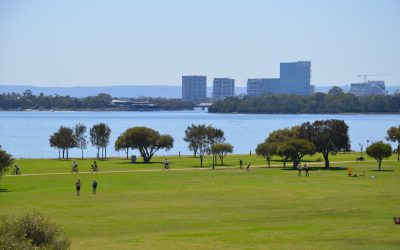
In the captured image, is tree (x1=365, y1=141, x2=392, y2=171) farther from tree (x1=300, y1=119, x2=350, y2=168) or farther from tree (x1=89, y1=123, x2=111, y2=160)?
tree (x1=89, y1=123, x2=111, y2=160)

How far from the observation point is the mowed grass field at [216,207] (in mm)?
40000

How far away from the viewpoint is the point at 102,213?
50.2 metres

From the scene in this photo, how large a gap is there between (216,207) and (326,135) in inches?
1812

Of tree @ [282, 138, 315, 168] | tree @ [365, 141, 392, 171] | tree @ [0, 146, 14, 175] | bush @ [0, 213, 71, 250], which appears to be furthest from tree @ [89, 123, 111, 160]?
bush @ [0, 213, 71, 250]

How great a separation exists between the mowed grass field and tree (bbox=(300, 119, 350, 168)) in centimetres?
905

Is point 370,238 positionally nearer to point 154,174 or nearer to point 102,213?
point 102,213

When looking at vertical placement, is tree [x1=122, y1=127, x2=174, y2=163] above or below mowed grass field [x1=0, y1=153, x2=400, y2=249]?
above

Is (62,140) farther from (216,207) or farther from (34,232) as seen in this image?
(34,232)

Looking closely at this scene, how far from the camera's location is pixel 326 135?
318 feet

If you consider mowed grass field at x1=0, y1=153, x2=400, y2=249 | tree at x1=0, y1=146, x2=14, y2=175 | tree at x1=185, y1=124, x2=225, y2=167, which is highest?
tree at x1=185, y1=124, x2=225, y2=167

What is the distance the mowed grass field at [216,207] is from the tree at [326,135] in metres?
9.05

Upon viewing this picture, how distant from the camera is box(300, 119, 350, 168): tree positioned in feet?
316

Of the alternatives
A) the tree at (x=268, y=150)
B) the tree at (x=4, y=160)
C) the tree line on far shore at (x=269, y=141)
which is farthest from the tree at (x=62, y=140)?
the tree at (x=4, y=160)

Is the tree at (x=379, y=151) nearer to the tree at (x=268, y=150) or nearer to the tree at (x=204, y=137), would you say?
the tree at (x=268, y=150)
